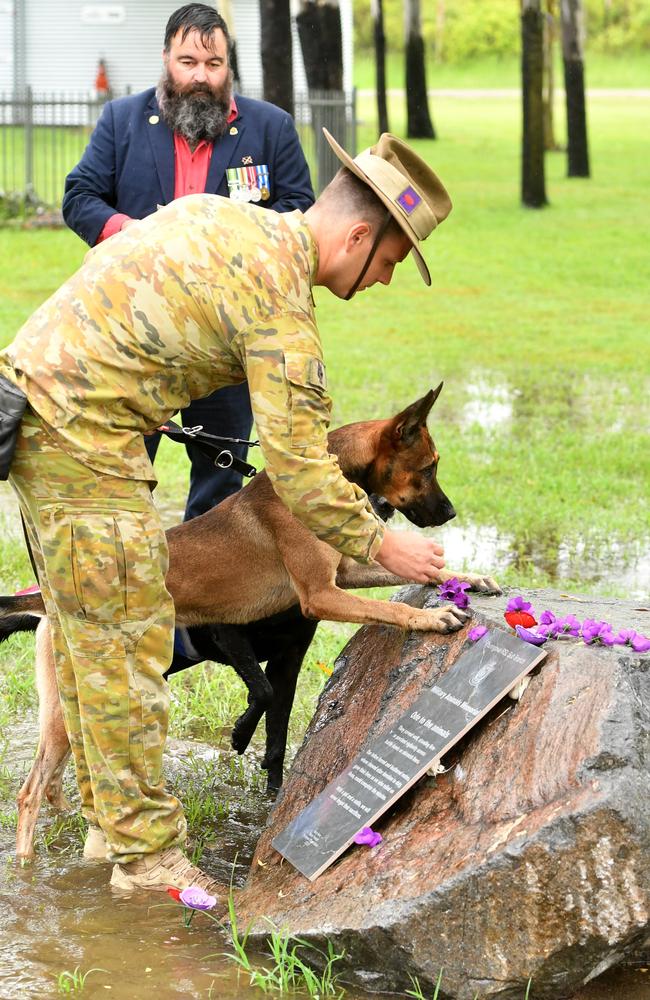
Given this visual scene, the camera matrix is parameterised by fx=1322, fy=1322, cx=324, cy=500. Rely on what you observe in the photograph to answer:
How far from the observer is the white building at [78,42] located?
121ft

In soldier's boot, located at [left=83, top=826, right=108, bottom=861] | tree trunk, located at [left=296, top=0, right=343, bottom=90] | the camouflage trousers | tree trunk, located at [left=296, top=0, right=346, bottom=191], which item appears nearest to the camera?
the camouflage trousers

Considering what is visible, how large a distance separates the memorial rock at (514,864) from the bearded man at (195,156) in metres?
1.86

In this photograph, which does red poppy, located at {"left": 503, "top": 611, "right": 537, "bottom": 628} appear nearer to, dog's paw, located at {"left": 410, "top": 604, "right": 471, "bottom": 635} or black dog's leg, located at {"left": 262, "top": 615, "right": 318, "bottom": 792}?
dog's paw, located at {"left": 410, "top": 604, "right": 471, "bottom": 635}

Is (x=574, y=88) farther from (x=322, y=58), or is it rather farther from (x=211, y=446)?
(x=211, y=446)

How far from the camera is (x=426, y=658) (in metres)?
4.31

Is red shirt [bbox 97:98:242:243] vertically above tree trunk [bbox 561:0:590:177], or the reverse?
tree trunk [bbox 561:0:590:177]

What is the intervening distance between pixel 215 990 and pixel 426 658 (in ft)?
4.03

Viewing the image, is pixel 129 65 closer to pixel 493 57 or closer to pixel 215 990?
pixel 493 57

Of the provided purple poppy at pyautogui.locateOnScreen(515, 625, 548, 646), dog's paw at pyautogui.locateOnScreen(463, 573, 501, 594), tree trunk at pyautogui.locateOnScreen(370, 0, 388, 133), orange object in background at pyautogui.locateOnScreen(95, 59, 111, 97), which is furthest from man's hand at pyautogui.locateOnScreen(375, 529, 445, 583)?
orange object in background at pyautogui.locateOnScreen(95, 59, 111, 97)

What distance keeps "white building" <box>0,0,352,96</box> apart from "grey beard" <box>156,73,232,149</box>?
1306 inches

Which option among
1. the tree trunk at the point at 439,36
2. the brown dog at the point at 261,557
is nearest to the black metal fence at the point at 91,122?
the brown dog at the point at 261,557

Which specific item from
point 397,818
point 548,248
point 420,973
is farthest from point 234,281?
point 548,248

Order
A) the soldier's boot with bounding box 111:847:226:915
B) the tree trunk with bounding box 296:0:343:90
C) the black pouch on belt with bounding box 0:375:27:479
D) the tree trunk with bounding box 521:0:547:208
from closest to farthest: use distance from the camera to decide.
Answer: the black pouch on belt with bounding box 0:375:27:479, the soldier's boot with bounding box 111:847:226:915, the tree trunk with bounding box 521:0:547:208, the tree trunk with bounding box 296:0:343:90

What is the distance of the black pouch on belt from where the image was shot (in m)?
3.61
